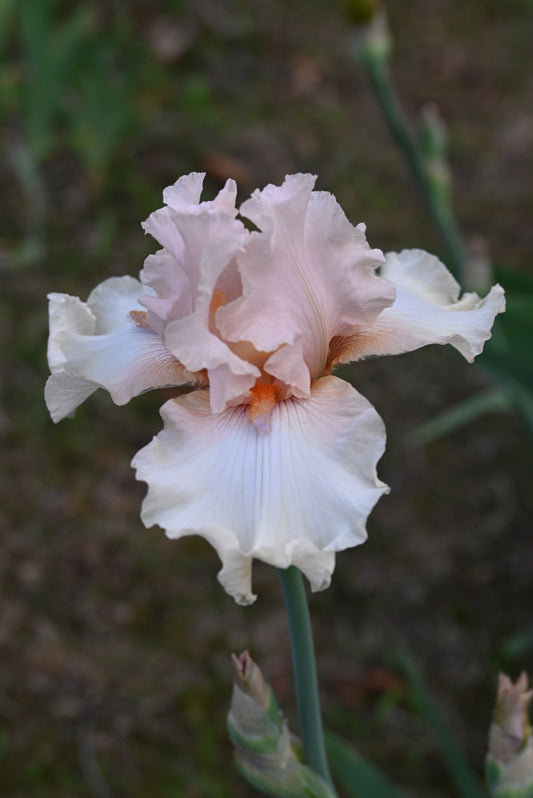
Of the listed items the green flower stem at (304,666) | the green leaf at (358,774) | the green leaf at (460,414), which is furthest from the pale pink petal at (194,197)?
the green leaf at (460,414)

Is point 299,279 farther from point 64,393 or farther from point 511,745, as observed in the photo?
point 511,745

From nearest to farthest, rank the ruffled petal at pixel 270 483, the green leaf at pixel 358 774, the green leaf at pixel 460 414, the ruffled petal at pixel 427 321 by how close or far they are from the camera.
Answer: the ruffled petal at pixel 270 483 < the ruffled petal at pixel 427 321 < the green leaf at pixel 358 774 < the green leaf at pixel 460 414

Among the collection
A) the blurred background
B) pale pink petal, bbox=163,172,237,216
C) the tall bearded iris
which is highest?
pale pink petal, bbox=163,172,237,216

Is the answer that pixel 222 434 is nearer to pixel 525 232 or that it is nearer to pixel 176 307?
pixel 176 307

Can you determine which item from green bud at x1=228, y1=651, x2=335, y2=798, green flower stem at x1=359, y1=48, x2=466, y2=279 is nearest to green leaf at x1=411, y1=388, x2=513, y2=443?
green flower stem at x1=359, y1=48, x2=466, y2=279

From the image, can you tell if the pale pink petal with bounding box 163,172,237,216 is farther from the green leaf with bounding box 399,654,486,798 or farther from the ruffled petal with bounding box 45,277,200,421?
the green leaf with bounding box 399,654,486,798

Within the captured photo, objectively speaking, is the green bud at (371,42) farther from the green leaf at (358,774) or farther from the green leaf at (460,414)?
the green leaf at (358,774)

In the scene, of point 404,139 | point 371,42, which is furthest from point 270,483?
point 371,42

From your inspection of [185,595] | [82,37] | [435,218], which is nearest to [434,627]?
[185,595]
